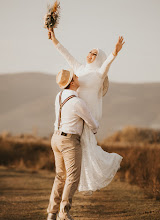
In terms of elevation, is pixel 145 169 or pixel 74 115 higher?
pixel 74 115

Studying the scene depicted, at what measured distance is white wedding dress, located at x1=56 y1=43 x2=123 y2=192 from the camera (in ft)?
16.5

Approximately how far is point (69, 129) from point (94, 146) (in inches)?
18.2

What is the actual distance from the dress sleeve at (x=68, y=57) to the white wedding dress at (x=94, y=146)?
393 mm

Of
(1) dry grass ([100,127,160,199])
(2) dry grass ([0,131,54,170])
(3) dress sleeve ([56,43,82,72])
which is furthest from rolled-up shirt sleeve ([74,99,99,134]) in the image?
(2) dry grass ([0,131,54,170])

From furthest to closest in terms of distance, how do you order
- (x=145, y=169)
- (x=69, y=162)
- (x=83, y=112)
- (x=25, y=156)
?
(x=25, y=156)
(x=145, y=169)
(x=69, y=162)
(x=83, y=112)

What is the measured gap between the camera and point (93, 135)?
505 cm

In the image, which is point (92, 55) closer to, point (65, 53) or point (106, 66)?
point (106, 66)

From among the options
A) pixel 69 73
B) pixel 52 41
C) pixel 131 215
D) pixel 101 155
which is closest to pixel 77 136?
pixel 101 155

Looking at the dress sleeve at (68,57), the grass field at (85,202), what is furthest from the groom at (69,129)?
the grass field at (85,202)

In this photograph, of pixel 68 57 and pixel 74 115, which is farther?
pixel 68 57

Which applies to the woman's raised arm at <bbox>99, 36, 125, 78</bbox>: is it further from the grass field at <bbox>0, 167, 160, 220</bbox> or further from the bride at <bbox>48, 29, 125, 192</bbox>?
the grass field at <bbox>0, 167, 160, 220</bbox>

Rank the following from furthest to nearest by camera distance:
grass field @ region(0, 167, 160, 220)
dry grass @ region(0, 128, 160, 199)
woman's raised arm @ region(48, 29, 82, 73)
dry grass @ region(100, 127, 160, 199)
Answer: dry grass @ region(0, 128, 160, 199) → dry grass @ region(100, 127, 160, 199) → grass field @ region(0, 167, 160, 220) → woman's raised arm @ region(48, 29, 82, 73)

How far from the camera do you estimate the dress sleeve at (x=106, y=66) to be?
4898 millimetres

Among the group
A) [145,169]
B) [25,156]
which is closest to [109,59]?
[145,169]
